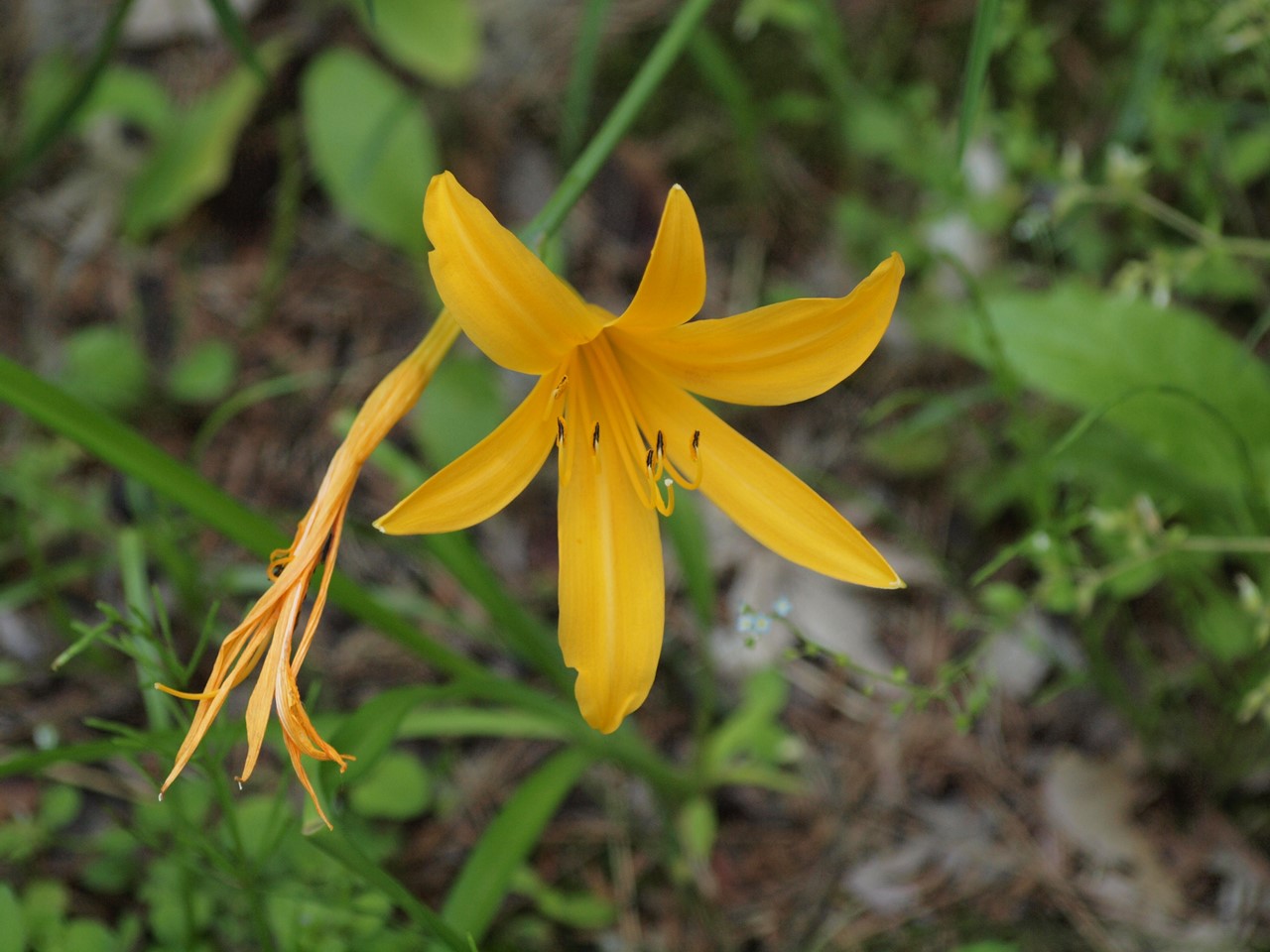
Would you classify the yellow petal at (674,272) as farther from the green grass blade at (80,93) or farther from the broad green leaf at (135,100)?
the broad green leaf at (135,100)

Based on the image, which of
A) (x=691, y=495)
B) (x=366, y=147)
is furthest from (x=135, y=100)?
(x=691, y=495)

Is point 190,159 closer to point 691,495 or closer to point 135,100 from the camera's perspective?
point 135,100

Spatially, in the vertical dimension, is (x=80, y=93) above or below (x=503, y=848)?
above

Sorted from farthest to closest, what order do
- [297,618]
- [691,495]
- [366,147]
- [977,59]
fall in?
[366,147] < [691,495] < [977,59] < [297,618]

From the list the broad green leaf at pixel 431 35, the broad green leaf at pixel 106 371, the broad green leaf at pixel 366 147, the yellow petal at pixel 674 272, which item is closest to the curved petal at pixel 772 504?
the yellow petal at pixel 674 272

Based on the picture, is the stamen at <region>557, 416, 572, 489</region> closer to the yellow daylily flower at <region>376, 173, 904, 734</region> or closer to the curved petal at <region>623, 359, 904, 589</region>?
the yellow daylily flower at <region>376, 173, 904, 734</region>

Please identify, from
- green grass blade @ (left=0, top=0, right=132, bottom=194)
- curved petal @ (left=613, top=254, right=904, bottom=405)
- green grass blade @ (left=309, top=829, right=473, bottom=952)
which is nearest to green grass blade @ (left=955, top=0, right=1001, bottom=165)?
curved petal @ (left=613, top=254, right=904, bottom=405)
